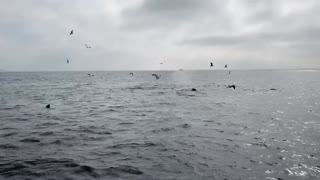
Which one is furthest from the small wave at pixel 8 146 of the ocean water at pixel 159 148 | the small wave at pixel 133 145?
the small wave at pixel 133 145

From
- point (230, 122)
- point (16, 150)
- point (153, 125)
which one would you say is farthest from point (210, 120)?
point (16, 150)

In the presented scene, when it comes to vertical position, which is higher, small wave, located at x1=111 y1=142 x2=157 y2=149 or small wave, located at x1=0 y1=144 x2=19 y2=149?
small wave, located at x1=0 y1=144 x2=19 y2=149

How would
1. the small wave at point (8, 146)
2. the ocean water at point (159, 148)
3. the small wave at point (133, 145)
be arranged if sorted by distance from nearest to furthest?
the ocean water at point (159, 148) < the small wave at point (8, 146) < the small wave at point (133, 145)

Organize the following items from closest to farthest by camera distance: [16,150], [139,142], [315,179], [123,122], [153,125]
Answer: [315,179], [16,150], [139,142], [153,125], [123,122]

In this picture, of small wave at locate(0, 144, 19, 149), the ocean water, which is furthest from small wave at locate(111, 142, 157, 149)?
small wave at locate(0, 144, 19, 149)

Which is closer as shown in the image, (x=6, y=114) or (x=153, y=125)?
(x=153, y=125)

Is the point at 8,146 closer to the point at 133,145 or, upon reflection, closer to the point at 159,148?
the point at 133,145

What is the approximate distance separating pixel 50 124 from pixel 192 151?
14721 millimetres

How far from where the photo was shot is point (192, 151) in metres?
17.1

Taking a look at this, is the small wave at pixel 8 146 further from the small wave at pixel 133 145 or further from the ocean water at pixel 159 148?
the small wave at pixel 133 145

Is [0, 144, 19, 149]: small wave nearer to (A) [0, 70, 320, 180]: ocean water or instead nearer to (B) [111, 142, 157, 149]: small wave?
(A) [0, 70, 320, 180]: ocean water

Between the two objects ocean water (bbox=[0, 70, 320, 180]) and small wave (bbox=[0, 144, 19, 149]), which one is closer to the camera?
ocean water (bbox=[0, 70, 320, 180])

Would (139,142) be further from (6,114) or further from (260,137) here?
(6,114)

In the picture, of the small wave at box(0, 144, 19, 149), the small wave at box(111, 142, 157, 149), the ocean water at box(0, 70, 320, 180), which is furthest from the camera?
the small wave at box(111, 142, 157, 149)
